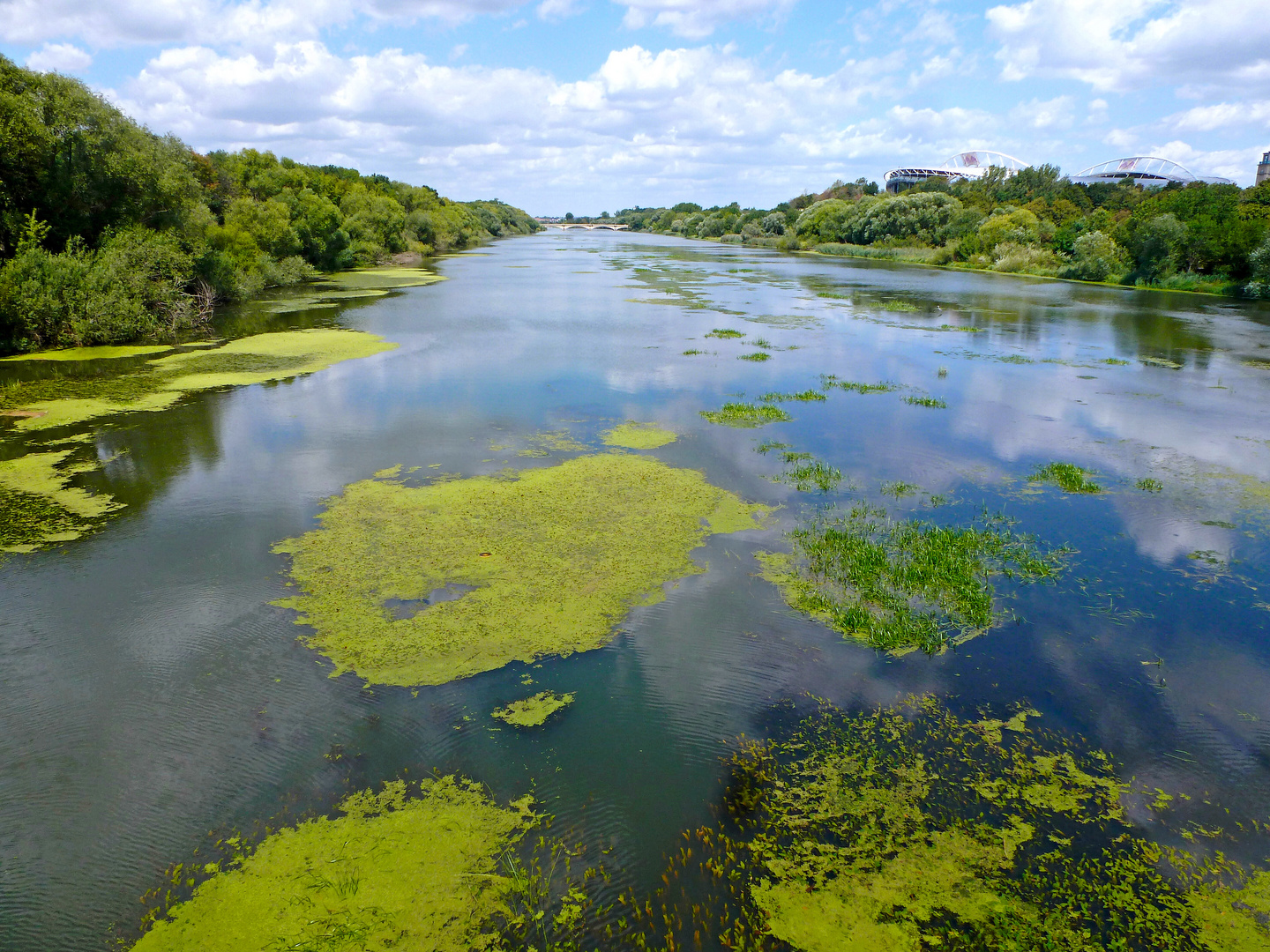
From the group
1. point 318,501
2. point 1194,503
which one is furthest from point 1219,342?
point 318,501

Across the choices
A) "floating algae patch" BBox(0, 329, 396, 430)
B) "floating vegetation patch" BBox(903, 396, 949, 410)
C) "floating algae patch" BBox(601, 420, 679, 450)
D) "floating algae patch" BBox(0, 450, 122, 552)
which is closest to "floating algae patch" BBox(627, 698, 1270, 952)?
"floating algae patch" BBox(601, 420, 679, 450)

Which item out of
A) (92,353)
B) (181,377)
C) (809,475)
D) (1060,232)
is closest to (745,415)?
(809,475)

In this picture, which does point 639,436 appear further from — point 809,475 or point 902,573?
point 902,573

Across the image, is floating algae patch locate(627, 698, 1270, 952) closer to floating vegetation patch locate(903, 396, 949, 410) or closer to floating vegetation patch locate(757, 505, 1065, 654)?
floating vegetation patch locate(757, 505, 1065, 654)

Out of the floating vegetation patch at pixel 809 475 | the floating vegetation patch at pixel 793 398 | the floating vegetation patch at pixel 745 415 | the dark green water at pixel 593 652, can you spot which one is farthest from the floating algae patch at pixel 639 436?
Answer: the floating vegetation patch at pixel 793 398

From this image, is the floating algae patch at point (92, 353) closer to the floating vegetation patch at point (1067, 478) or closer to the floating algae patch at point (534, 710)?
the floating algae patch at point (534, 710)

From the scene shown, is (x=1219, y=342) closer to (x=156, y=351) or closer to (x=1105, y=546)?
(x=1105, y=546)
